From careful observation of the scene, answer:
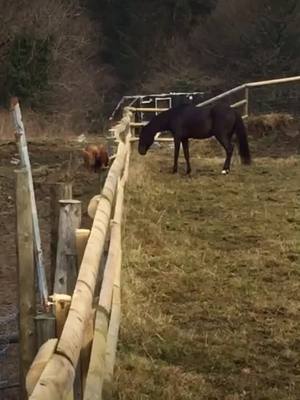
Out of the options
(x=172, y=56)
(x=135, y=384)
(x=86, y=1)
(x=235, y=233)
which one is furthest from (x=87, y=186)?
(x=86, y=1)

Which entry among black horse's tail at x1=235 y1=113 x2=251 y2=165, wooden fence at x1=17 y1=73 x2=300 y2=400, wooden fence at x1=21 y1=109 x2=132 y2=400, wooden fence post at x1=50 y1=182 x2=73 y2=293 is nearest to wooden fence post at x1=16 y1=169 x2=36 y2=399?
wooden fence at x1=17 y1=73 x2=300 y2=400

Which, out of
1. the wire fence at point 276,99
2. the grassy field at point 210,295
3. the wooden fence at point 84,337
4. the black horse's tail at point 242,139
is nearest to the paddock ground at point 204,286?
the grassy field at point 210,295

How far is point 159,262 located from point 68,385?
4098 millimetres

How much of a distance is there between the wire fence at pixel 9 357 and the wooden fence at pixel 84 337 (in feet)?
2.63

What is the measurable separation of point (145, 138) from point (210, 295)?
7.75 meters

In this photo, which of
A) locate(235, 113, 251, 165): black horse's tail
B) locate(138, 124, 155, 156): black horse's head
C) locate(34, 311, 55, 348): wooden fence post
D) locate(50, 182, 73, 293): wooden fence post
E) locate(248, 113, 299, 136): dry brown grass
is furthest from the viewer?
locate(248, 113, 299, 136): dry brown grass

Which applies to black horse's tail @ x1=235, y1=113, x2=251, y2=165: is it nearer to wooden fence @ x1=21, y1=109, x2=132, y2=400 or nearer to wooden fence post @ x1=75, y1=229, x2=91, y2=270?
wooden fence @ x1=21, y1=109, x2=132, y2=400

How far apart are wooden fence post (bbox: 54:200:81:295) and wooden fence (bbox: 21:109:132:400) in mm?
44

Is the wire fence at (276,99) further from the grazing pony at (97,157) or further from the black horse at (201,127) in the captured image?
the grazing pony at (97,157)

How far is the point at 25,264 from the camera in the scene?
12.3 feet

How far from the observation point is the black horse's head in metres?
13.1

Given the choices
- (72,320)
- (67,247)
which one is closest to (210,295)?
(67,247)

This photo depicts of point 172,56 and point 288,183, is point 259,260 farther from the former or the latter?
point 172,56

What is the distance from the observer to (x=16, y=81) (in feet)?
97.2
